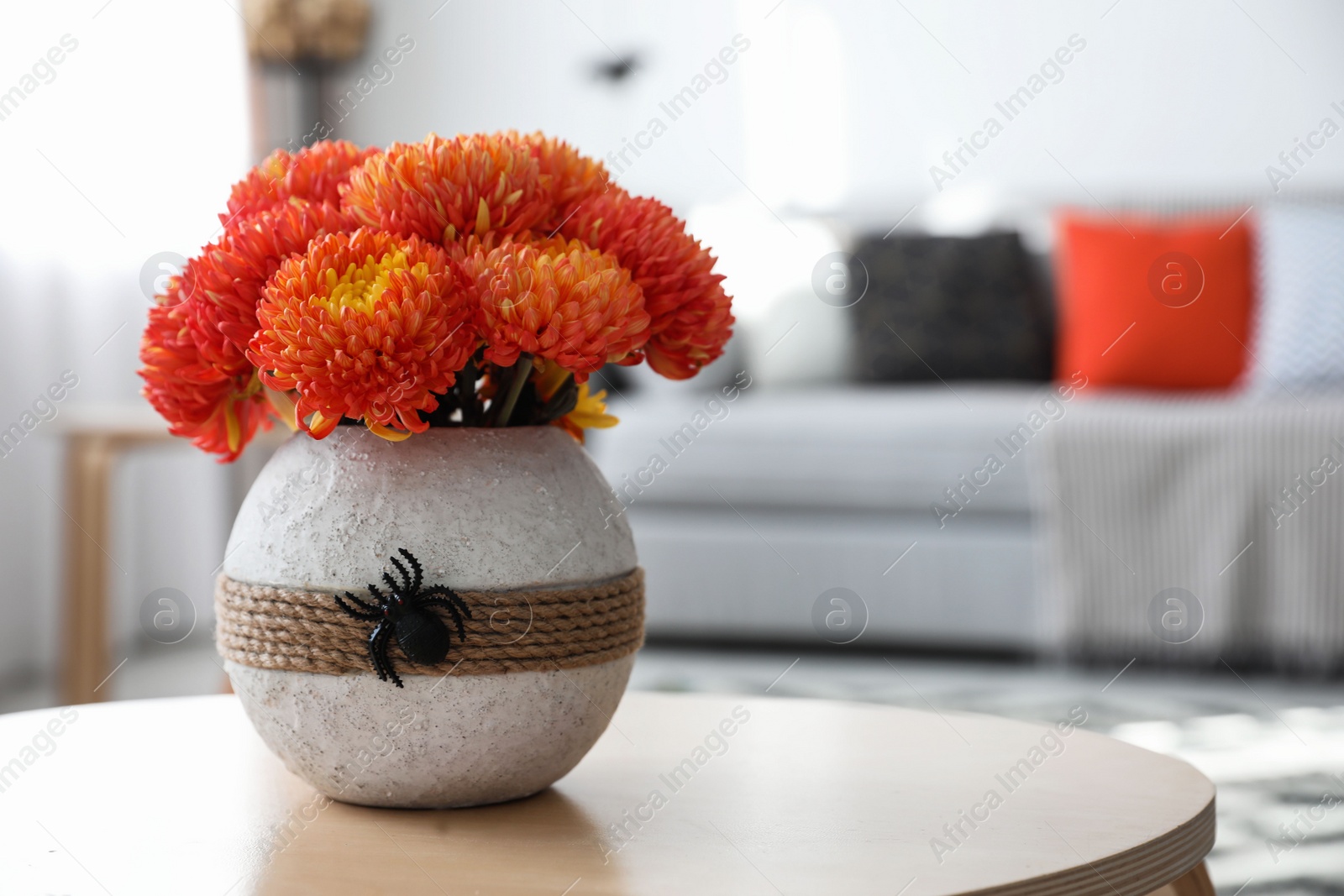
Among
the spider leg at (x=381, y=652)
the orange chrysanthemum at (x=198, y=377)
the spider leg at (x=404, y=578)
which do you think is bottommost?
the spider leg at (x=381, y=652)

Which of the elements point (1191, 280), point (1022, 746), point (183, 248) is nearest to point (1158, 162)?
point (1191, 280)

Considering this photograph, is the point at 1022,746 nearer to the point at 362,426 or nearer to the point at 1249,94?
the point at 362,426

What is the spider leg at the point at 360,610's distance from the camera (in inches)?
24.6

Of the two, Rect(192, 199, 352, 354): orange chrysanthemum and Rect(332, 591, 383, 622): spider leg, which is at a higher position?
Rect(192, 199, 352, 354): orange chrysanthemum

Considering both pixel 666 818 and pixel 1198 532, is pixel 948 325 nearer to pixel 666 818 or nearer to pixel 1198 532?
pixel 1198 532

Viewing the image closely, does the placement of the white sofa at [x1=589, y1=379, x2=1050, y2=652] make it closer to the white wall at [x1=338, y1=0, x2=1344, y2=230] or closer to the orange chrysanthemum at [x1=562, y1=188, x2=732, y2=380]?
the white wall at [x1=338, y1=0, x2=1344, y2=230]

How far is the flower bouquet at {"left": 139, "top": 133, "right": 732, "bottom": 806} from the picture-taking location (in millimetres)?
612

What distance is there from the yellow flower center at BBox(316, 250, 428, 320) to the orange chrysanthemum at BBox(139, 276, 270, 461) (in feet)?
0.28

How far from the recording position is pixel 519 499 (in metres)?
0.65

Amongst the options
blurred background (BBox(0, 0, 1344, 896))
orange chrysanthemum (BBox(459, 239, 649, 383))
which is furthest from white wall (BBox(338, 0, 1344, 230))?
orange chrysanthemum (BBox(459, 239, 649, 383))

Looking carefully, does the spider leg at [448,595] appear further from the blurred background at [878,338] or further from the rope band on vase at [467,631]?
the blurred background at [878,338]

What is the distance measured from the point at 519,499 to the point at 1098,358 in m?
2.33

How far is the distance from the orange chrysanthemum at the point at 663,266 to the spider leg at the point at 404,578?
0.54 ft

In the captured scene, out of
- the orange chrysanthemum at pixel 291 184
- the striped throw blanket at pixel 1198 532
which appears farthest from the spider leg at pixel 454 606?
the striped throw blanket at pixel 1198 532
